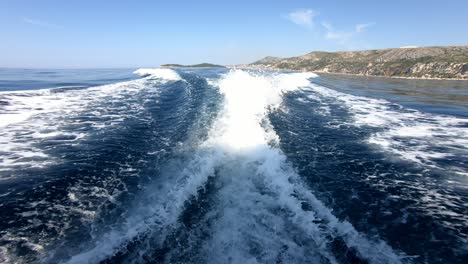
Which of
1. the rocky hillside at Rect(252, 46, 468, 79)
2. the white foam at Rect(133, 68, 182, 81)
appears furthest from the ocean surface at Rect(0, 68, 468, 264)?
the rocky hillside at Rect(252, 46, 468, 79)

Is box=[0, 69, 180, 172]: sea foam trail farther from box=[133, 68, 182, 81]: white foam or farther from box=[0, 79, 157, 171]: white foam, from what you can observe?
box=[133, 68, 182, 81]: white foam

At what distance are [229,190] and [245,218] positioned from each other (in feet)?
5.45

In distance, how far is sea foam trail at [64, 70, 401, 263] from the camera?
6.55 m

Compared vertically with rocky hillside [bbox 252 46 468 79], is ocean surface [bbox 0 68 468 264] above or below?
below

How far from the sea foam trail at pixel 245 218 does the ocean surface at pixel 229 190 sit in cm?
4

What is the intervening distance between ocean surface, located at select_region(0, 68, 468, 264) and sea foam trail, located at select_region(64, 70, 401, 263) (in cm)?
4

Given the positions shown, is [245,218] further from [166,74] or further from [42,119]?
[166,74]

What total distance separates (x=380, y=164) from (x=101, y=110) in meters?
18.8

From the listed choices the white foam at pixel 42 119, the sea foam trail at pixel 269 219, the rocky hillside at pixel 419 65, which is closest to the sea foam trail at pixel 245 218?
the sea foam trail at pixel 269 219

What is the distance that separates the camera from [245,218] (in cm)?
788

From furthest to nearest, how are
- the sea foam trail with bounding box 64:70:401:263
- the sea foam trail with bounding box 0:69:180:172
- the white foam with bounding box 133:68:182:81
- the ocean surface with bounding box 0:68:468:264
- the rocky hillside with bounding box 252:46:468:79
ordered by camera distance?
1. the rocky hillside with bounding box 252:46:468:79
2. the white foam with bounding box 133:68:182:81
3. the sea foam trail with bounding box 0:69:180:172
4. the ocean surface with bounding box 0:68:468:264
5. the sea foam trail with bounding box 64:70:401:263

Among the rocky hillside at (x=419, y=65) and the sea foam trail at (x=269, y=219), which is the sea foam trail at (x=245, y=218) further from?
the rocky hillside at (x=419, y=65)

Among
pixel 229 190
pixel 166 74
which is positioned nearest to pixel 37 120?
pixel 229 190

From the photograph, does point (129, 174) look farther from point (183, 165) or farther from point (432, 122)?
point (432, 122)
